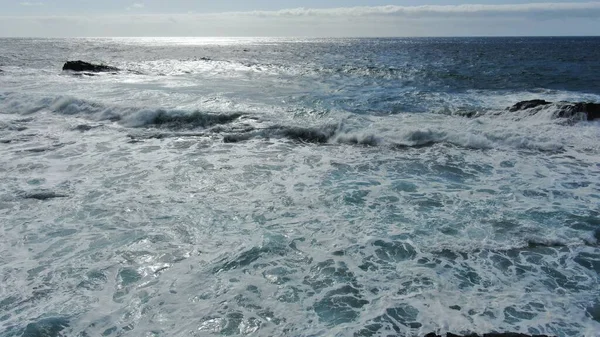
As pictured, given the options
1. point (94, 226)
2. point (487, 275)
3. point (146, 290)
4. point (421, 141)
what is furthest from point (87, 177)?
point (421, 141)

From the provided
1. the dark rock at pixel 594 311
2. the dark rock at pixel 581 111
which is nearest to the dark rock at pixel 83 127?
the dark rock at pixel 594 311

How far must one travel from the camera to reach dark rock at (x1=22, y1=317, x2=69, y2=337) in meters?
5.07

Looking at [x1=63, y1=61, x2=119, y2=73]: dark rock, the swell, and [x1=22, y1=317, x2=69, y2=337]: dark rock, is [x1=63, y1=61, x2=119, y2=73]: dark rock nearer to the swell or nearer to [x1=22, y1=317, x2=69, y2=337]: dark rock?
the swell

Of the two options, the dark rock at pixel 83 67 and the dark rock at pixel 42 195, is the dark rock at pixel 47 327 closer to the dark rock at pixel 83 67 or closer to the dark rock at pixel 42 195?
the dark rock at pixel 42 195

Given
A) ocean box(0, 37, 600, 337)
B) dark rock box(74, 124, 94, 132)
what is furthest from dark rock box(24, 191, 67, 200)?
dark rock box(74, 124, 94, 132)

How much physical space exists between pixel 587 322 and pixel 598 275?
4.74 ft

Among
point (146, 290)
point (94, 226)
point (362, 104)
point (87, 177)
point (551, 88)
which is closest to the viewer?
point (146, 290)

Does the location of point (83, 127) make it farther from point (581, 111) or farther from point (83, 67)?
point (83, 67)

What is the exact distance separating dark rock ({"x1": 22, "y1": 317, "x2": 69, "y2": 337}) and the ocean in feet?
0.08

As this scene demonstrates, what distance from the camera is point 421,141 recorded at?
14.1 m

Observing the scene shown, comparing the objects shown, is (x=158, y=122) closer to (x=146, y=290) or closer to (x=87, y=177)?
(x=87, y=177)

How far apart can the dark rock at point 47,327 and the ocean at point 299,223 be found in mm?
25

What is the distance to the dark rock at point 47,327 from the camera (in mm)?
5070

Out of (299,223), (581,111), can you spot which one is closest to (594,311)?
(299,223)
